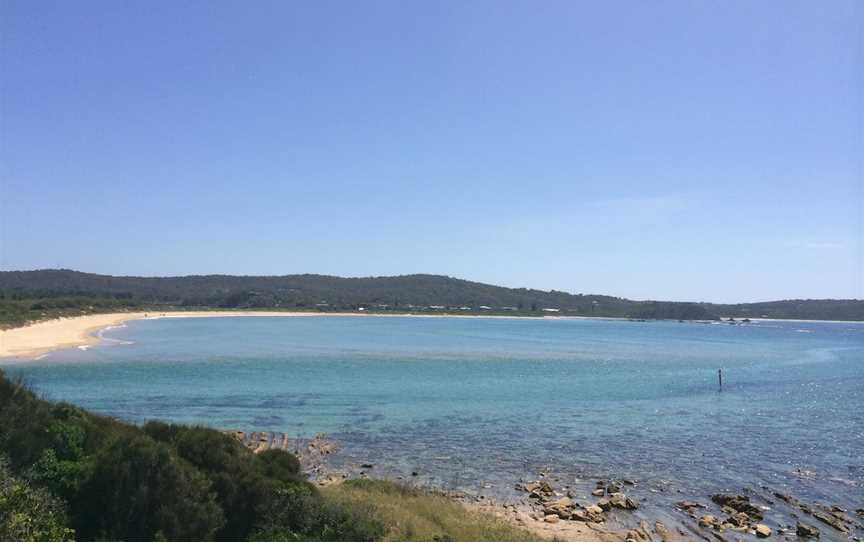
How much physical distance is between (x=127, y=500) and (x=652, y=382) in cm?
4041

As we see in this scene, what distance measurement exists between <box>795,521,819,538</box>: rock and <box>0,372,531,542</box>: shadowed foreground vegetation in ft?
25.6

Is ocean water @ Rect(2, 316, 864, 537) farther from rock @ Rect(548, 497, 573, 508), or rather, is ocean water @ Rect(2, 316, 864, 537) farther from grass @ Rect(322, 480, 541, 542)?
grass @ Rect(322, 480, 541, 542)

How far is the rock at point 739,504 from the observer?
16453 millimetres

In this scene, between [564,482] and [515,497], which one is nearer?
[515,497]

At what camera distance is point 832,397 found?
3884 centimetres

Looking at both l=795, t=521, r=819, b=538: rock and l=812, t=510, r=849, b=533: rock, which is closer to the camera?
l=795, t=521, r=819, b=538: rock

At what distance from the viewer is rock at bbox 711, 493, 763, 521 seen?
16453 mm

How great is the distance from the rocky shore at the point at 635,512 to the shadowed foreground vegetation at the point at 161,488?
354 cm

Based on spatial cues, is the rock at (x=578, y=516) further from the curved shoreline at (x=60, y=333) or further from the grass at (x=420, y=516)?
the curved shoreline at (x=60, y=333)

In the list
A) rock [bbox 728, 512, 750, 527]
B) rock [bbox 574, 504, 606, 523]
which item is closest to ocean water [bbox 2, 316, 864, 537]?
rock [bbox 728, 512, 750, 527]

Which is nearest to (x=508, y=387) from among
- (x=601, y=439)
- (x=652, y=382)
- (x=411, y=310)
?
(x=652, y=382)

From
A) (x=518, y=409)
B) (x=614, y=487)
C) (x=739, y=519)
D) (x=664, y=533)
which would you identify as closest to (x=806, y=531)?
(x=739, y=519)

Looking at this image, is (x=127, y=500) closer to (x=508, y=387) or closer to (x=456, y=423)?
(x=456, y=423)

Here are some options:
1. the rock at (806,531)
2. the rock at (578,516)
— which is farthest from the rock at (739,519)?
the rock at (578,516)
